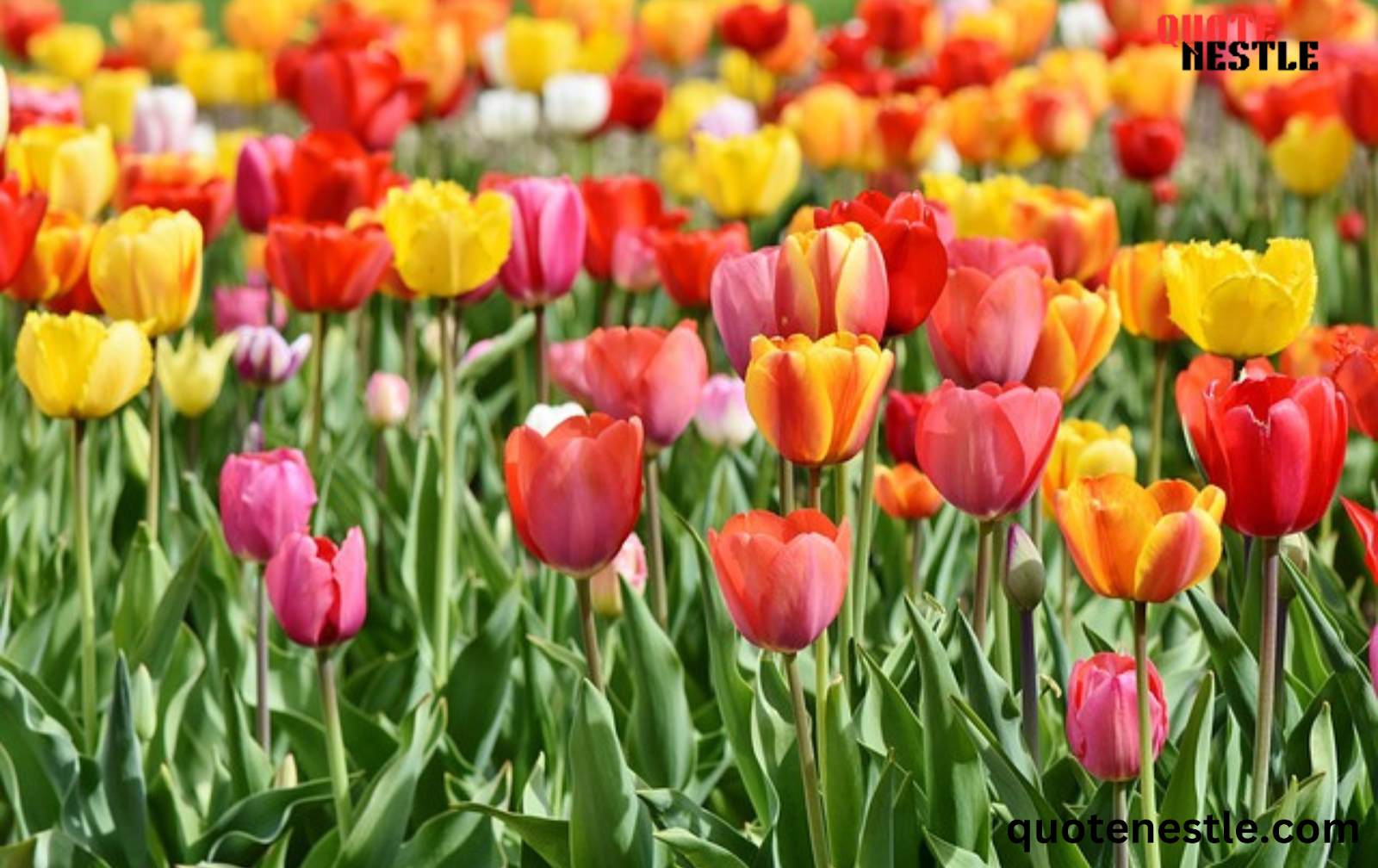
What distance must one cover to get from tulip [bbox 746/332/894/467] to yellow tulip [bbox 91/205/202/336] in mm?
980

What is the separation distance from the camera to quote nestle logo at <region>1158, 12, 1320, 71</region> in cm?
488

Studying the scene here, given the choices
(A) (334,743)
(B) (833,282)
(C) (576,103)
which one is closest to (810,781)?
(B) (833,282)

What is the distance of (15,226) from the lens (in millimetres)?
2445

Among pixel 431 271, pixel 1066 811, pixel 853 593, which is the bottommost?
pixel 1066 811

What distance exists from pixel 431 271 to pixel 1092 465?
0.78 metres

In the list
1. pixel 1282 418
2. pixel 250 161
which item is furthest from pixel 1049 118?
pixel 1282 418

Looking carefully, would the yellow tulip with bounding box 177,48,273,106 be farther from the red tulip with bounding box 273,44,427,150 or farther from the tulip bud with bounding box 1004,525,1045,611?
the tulip bud with bounding box 1004,525,1045,611

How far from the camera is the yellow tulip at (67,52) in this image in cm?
594

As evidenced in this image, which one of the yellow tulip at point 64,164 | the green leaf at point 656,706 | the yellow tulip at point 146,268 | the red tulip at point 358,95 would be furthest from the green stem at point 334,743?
Result: the red tulip at point 358,95

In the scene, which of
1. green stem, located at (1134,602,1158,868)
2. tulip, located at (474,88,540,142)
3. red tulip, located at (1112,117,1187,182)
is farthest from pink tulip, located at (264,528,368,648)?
tulip, located at (474,88,540,142)

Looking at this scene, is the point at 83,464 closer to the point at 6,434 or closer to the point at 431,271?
the point at 431,271

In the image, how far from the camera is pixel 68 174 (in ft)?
10.4

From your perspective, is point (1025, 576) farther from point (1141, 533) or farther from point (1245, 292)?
point (1245, 292)

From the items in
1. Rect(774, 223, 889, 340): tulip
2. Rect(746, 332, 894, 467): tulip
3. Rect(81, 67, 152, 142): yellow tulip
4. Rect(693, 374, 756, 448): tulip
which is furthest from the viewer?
Rect(81, 67, 152, 142): yellow tulip
